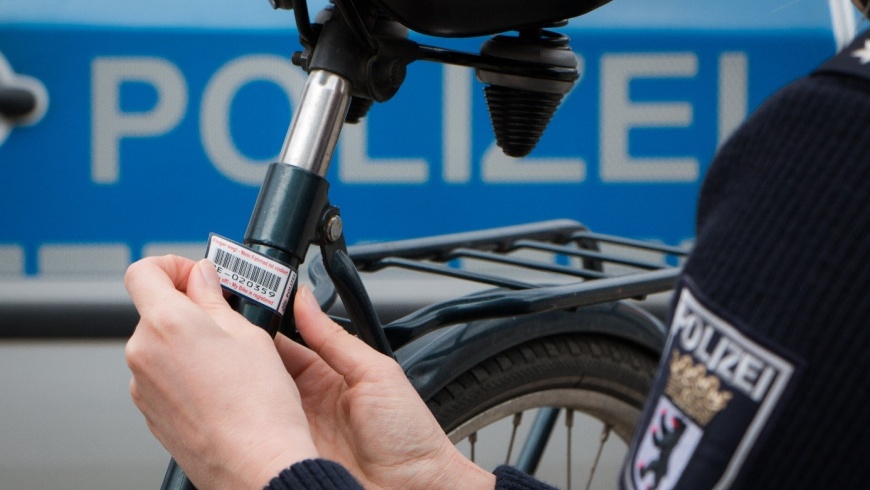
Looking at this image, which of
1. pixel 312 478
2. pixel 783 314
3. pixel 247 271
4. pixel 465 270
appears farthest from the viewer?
pixel 465 270

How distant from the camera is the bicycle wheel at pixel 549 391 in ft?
2.93

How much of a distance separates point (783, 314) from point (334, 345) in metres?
0.35

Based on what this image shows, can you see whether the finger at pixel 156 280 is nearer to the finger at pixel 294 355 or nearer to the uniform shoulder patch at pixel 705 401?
the finger at pixel 294 355

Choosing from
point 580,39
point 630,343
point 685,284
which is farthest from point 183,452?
point 580,39

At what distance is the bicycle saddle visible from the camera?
665mm

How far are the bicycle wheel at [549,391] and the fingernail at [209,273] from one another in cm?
31

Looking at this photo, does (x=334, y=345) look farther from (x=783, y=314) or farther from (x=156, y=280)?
A: (x=783, y=314)

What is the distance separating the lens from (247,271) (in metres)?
0.61

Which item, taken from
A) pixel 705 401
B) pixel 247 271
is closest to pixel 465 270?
pixel 247 271

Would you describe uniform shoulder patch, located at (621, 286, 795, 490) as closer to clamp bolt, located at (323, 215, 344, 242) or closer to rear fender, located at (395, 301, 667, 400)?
clamp bolt, located at (323, 215, 344, 242)

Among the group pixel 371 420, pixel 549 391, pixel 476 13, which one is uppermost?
pixel 476 13

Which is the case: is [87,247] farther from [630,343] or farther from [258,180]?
[630,343]

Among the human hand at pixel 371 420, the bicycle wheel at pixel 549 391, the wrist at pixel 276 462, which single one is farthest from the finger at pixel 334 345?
the bicycle wheel at pixel 549 391

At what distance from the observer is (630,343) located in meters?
1.05
